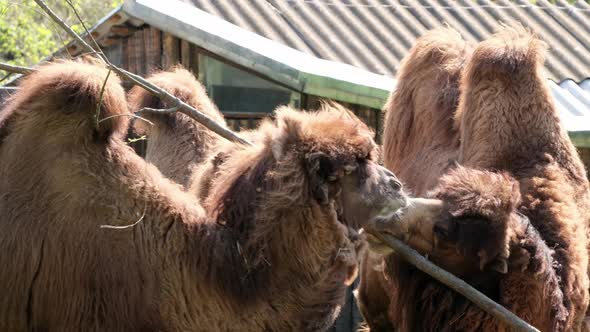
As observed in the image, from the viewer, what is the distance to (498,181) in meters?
4.52

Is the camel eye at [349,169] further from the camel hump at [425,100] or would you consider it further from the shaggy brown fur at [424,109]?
the camel hump at [425,100]

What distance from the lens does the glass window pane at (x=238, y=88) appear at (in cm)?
781

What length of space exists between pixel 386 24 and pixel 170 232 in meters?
5.76

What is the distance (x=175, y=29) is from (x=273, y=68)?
3.16ft

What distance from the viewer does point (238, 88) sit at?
7879 millimetres

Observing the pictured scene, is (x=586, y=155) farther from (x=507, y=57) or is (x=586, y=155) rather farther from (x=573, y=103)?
(x=507, y=57)

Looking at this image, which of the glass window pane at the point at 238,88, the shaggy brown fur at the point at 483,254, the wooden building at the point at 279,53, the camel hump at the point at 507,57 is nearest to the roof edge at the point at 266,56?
the wooden building at the point at 279,53

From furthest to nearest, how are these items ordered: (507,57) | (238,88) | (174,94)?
(238,88) → (174,94) → (507,57)

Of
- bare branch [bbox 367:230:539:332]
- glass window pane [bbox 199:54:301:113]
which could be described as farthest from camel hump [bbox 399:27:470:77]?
bare branch [bbox 367:230:539:332]

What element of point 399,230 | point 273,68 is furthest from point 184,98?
point 399,230

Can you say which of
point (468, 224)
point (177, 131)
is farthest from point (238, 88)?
point (468, 224)

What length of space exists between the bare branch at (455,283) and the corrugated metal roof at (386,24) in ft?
13.2

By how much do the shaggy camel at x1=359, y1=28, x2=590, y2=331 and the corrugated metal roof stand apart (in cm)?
284

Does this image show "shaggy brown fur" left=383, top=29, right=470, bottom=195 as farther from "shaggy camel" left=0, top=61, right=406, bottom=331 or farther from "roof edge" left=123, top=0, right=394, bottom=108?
"shaggy camel" left=0, top=61, right=406, bottom=331
